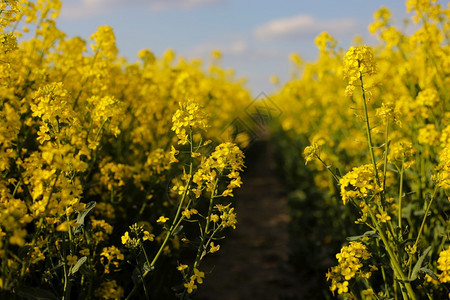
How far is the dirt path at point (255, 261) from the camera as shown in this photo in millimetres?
4926

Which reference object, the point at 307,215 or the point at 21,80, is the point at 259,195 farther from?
the point at 21,80

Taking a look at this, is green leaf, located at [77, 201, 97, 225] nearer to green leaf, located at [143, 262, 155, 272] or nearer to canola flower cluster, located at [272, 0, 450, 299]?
green leaf, located at [143, 262, 155, 272]

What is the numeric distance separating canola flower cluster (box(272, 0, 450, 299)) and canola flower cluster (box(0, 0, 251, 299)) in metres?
0.74

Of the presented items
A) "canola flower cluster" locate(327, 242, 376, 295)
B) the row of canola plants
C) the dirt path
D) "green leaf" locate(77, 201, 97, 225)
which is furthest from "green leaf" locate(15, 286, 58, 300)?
the dirt path

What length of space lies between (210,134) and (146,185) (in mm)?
3555

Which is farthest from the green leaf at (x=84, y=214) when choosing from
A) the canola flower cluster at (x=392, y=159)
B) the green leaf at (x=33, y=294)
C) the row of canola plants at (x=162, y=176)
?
the canola flower cluster at (x=392, y=159)

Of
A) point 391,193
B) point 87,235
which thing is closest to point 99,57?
point 87,235

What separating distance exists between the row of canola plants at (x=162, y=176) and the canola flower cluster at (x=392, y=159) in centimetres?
2

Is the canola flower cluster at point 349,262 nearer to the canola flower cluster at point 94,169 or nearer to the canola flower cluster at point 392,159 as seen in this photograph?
the canola flower cluster at point 392,159

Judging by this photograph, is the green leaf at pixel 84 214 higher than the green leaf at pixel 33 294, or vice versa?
the green leaf at pixel 84 214

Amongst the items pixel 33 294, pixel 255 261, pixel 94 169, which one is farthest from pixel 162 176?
pixel 255 261

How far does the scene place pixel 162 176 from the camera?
3.44 metres

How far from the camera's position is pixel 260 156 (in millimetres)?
16234

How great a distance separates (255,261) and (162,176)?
2931 mm
